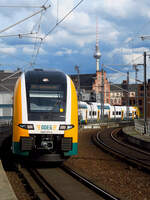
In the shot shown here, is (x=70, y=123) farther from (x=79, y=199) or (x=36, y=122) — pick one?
(x=79, y=199)

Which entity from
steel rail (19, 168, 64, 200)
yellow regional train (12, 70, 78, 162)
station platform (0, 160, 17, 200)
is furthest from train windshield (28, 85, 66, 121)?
station platform (0, 160, 17, 200)

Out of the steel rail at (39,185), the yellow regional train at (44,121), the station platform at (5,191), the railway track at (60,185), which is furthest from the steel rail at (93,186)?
the station platform at (5,191)

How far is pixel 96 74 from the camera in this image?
9056cm

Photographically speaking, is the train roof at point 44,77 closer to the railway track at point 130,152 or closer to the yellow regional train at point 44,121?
the yellow regional train at point 44,121

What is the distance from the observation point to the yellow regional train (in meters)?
9.91

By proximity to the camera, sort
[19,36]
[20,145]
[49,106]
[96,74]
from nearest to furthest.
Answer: [20,145], [49,106], [19,36], [96,74]

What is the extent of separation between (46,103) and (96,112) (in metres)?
39.9

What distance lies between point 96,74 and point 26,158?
81.3 m

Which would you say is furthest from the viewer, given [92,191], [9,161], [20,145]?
[9,161]

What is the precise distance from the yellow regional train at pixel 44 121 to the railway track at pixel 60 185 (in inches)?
21.1

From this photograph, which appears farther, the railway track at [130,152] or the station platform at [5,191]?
the railway track at [130,152]

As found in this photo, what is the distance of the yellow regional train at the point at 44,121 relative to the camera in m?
9.91

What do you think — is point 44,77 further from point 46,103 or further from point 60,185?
point 60,185

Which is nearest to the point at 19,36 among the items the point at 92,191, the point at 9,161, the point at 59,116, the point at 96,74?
the point at 9,161
